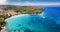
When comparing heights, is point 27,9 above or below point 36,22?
above

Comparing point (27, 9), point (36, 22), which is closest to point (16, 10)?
point (27, 9)

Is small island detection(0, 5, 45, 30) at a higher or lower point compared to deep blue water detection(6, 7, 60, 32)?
higher

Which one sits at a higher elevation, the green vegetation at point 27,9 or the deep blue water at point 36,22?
the green vegetation at point 27,9

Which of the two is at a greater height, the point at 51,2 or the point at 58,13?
the point at 51,2

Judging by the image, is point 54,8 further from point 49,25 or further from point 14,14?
point 14,14

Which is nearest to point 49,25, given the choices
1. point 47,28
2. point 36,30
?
point 47,28

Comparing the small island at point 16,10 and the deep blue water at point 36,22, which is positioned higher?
the small island at point 16,10

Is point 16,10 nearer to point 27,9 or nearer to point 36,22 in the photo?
point 27,9

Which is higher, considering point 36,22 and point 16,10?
point 16,10
